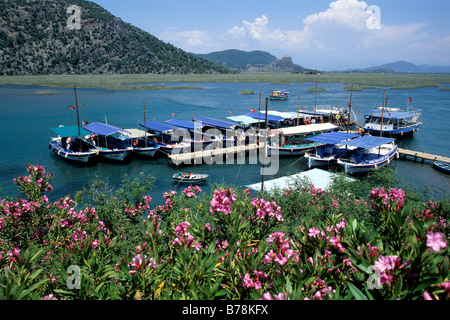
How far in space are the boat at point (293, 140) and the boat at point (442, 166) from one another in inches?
347

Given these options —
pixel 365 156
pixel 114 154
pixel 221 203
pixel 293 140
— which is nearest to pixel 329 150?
pixel 365 156

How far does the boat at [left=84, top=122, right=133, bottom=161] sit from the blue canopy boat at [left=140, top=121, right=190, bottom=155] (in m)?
2.40

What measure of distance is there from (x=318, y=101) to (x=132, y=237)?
185 feet

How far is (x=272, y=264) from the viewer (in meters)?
4.23

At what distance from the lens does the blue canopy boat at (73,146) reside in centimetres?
2511

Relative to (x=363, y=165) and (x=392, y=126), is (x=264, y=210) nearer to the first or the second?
(x=363, y=165)

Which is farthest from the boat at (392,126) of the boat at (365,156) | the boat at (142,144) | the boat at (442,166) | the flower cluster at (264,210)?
the flower cluster at (264,210)

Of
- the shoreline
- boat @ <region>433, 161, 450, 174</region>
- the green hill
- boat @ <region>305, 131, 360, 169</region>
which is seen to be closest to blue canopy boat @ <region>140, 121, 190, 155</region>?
boat @ <region>305, 131, 360, 169</region>

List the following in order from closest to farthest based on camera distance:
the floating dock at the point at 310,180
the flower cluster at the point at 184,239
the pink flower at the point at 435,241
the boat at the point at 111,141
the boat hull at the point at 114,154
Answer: the pink flower at the point at 435,241, the flower cluster at the point at 184,239, the floating dock at the point at 310,180, the boat hull at the point at 114,154, the boat at the point at 111,141

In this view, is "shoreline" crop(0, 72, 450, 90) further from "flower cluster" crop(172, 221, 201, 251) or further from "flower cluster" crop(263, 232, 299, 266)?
"flower cluster" crop(263, 232, 299, 266)

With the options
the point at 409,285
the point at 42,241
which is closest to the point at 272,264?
the point at 409,285

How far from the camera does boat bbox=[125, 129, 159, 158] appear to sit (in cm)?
2636

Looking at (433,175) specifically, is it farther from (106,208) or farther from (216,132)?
(106,208)

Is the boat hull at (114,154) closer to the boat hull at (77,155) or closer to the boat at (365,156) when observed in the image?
the boat hull at (77,155)
